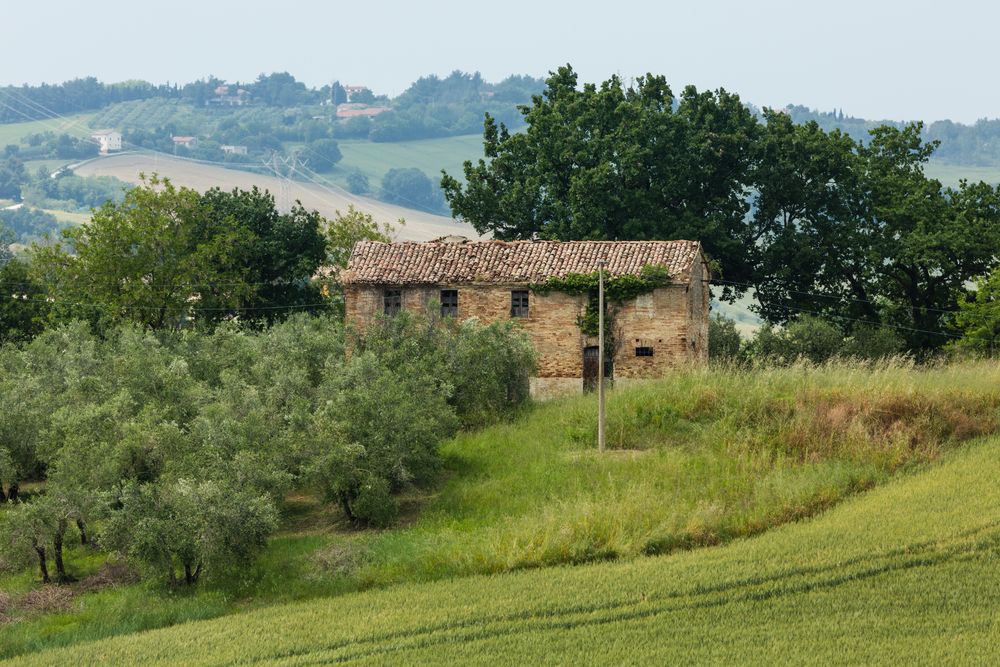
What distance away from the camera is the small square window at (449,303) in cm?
4284

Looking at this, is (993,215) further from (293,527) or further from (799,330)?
(293,527)

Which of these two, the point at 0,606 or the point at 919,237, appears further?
the point at 919,237

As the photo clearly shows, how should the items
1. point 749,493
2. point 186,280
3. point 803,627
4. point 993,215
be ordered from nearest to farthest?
point 803,627, point 749,493, point 993,215, point 186,280

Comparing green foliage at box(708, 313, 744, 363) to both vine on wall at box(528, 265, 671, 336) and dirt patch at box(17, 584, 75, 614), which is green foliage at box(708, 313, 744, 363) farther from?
dirt patch at box(17, 584, 75, 614)

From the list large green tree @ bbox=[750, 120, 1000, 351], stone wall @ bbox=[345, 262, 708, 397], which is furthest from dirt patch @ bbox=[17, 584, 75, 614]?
large green tree @ bbox=[750, 120, 1000, 351]

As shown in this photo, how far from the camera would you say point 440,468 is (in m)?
32.7

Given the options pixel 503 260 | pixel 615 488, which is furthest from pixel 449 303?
pixel 615 488

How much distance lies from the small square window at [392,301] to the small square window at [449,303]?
140 cm

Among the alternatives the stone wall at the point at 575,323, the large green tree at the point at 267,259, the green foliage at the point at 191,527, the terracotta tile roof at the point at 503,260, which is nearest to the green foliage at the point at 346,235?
the large green tree at the point at 267,259

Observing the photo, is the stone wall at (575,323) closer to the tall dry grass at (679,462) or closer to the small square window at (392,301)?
the small square window at (392,301)

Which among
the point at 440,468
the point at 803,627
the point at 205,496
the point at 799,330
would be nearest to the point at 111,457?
the point at 205,496

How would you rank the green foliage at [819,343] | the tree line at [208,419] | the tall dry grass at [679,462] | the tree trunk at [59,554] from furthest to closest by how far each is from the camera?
the green foliage at [819,343]
the tree trunk at [59,554]
the tree line at [208,419]
the tall dry grass at [679,462]

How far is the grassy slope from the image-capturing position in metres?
20.1

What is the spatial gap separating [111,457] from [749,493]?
543 inches
